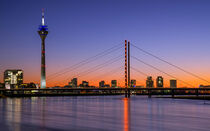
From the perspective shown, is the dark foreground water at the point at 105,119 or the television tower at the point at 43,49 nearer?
the dark foreground water at the point at 105,119

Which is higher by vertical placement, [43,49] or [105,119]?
[43,49]

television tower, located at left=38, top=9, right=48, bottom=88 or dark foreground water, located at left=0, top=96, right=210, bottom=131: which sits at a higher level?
television tower, located at left=38, top=9, right=48, bottom=88

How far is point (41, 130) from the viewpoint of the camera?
17.4 meters

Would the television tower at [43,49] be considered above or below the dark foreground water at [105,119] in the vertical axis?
above

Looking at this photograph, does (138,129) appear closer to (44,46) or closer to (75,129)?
(75,129)

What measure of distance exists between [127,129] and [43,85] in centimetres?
15871

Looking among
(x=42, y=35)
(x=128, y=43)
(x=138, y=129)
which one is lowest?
(x=138, y=129)

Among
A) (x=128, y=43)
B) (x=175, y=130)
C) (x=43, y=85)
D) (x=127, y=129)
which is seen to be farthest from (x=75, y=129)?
(x=43, y=85)

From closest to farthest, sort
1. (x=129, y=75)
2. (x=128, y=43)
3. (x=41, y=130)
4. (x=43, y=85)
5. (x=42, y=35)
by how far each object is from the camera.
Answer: (x=41, y=130)
(x=129, y=75)
(x=128, y=43)
(x=43, y=85)
(x=42, y=35)

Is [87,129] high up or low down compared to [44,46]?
down

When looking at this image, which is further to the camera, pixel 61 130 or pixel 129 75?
pixel 129 75

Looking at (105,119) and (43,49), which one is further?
(43,49)

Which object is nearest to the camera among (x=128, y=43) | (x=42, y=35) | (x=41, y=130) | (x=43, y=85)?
(x=41, y=130)

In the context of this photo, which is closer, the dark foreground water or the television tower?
the dark foreground water
